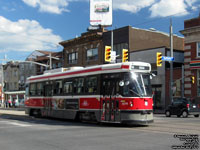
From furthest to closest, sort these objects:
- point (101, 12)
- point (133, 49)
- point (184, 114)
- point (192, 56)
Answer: point (101, 12)
point (133, 49)
point (192, 56)
point (184, 114)

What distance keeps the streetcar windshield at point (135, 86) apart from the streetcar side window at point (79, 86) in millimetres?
3390

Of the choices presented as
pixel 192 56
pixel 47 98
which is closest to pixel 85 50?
pixel 192 56

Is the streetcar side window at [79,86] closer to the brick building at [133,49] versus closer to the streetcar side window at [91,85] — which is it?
the streetcar side window at [91,85]

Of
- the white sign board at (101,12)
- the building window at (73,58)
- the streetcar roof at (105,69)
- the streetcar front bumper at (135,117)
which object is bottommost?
the streetcar front bumper at (135,117)

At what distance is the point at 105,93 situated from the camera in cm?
1540

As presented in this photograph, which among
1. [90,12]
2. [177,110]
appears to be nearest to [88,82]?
[177,110]

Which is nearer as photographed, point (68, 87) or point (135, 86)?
point (135, 86)

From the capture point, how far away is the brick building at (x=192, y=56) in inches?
1307

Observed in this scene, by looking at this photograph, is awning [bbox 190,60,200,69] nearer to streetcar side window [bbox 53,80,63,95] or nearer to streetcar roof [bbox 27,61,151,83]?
streetcar roof [bbox 27,61,151,83]

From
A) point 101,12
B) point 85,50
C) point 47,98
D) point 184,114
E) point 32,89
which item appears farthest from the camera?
point 101,12

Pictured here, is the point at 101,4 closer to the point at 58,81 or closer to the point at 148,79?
the point at 58,81

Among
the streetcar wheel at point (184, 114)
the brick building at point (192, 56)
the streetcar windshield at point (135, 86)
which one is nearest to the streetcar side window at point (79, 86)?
the streetcar windshield at point (135, 86)

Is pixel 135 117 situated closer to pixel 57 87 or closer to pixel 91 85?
pixel 91 85

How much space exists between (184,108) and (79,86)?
38.8 ft
